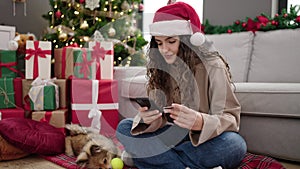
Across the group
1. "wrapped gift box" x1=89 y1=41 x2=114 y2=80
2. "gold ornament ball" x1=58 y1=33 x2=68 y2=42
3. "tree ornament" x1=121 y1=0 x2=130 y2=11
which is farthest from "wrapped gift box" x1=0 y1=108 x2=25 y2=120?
"tree ornament" x1=121 y1=0 x2=130 y2=11

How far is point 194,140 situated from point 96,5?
1.66 meters

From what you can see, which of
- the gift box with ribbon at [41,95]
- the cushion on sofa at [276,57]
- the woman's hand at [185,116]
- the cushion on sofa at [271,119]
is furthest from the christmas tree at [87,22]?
the woman's hand at [185,116]

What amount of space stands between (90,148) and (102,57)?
774 millimetres

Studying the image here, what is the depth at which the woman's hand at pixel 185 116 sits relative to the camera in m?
1.01

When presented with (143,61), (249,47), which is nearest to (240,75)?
(249,47)

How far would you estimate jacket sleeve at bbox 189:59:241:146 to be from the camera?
41.3 inches

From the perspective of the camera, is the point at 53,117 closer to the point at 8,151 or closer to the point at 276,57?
the point at 8,151

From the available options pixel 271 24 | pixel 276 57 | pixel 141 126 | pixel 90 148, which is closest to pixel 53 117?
pixel 90 148

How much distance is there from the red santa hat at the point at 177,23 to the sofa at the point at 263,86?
38 cm

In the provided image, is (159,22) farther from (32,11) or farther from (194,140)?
(32,11)

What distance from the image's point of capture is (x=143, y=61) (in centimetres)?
129

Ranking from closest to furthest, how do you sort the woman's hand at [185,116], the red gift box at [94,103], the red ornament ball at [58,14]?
1. the woman's hand at [185,116]
2. the red gift box at [94,103]
3. the red ornament ball at [58,14]

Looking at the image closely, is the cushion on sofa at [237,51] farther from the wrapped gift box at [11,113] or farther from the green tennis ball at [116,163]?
the wrapped gift box at [11,113]

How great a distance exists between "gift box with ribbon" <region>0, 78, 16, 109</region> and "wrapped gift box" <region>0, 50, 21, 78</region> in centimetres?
10
